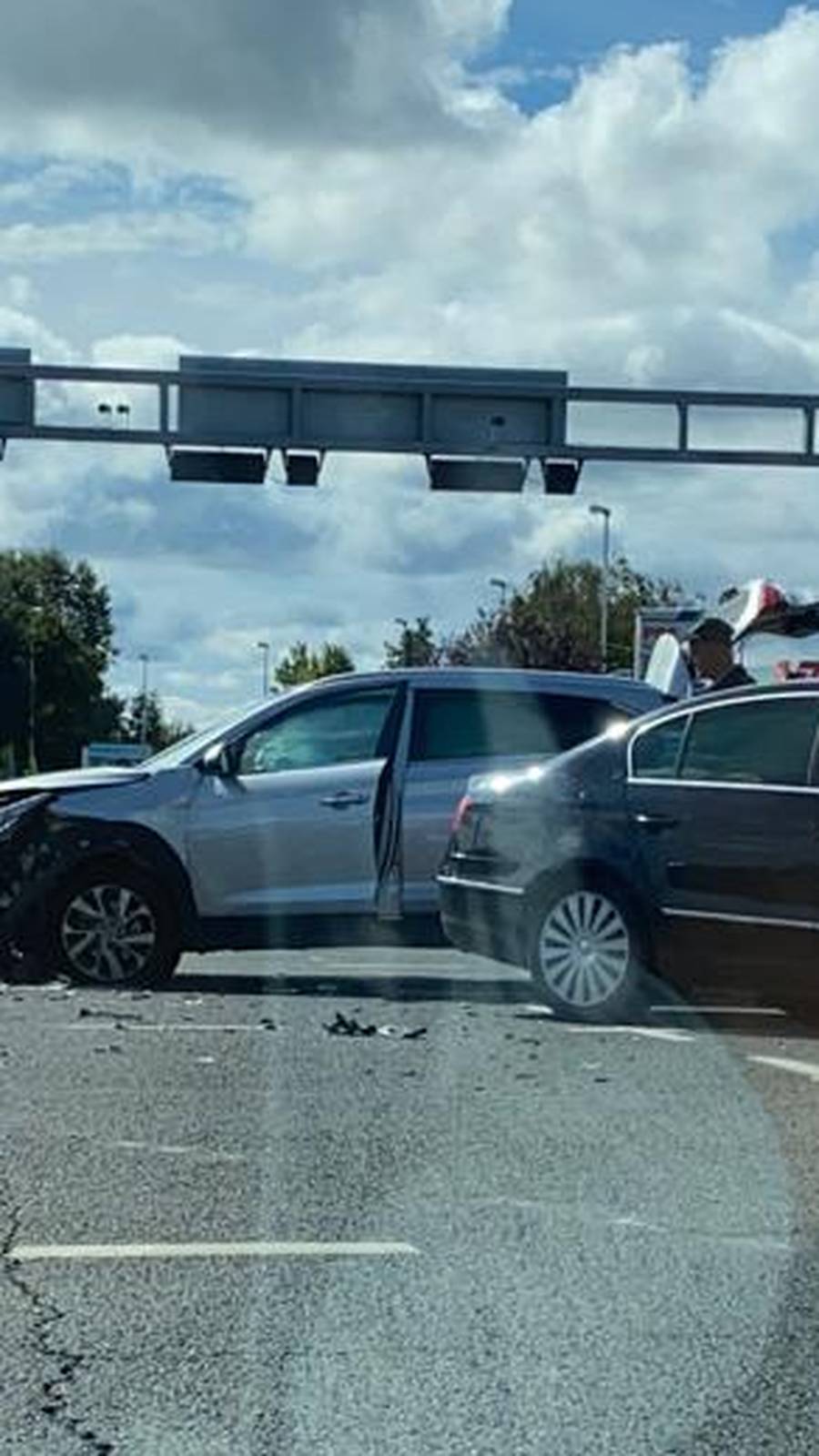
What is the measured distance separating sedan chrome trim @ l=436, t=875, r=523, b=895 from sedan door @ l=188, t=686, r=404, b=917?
3.50 ft

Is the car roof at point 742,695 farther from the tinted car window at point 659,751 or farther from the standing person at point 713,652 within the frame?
the standing person at point 713,652

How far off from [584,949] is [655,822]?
70 cm

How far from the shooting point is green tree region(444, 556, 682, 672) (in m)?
67.4

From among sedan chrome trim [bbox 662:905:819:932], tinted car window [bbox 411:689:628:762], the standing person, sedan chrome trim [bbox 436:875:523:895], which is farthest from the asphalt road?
the standing person

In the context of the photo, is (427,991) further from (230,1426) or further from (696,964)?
(230,1426)

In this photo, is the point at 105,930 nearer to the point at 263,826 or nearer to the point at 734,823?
the point at 263,826

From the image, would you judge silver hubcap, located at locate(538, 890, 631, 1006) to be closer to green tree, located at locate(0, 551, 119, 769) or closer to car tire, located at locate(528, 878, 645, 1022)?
car tire, located at locate(528, 878, 645, 1022)

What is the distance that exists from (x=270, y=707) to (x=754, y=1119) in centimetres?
535

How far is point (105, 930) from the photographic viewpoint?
13.2m

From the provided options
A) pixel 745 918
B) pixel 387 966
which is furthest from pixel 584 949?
pixel 387 966

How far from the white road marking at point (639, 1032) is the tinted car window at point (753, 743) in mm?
1201

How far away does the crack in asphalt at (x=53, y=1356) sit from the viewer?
528cm

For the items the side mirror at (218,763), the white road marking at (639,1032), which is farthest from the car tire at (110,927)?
the white road marking at (639,1032)

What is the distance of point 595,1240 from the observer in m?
7.05
